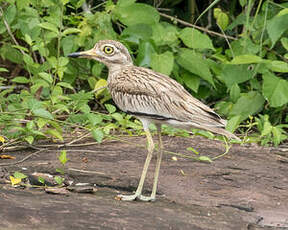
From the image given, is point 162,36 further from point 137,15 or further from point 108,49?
point 108,49

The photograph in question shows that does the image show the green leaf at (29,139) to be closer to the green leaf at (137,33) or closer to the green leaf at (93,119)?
the green leaf at (93,119)

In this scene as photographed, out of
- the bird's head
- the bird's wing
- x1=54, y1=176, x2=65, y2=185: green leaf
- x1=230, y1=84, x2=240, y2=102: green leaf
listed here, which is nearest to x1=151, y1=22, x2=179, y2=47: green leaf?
x1=230, y1=84, x2=240, y2=102: green leaf

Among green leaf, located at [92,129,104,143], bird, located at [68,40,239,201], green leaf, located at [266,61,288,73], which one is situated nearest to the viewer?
bird, located at [68,40,239,201]

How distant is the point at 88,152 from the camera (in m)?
5.22

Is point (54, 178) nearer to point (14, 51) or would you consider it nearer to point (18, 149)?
point (18, 149)

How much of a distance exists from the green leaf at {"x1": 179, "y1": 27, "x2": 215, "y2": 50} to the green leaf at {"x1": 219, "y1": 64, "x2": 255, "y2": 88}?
1.37 feet

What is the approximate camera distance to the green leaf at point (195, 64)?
21.2 ft

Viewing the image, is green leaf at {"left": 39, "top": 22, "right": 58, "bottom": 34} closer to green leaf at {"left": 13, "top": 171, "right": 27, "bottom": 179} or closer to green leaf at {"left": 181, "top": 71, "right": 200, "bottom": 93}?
green leaf at {"left": 13, "top": 171, "right": 27, "bottom": 179}

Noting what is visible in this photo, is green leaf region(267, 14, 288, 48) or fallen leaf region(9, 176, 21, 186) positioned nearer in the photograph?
fallen leaf region(9, 176, 21, 186)

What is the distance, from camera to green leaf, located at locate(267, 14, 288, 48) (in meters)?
6.27

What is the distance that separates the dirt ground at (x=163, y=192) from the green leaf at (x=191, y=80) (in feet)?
2.35

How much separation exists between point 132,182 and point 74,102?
1121 millimetres

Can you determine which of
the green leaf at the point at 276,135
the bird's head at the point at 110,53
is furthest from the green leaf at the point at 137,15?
the bird's head at the point at 110,53

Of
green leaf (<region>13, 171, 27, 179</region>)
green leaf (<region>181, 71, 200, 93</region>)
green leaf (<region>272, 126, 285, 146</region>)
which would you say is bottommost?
green leaf (<region>272, 126, 285, 146</region>)
